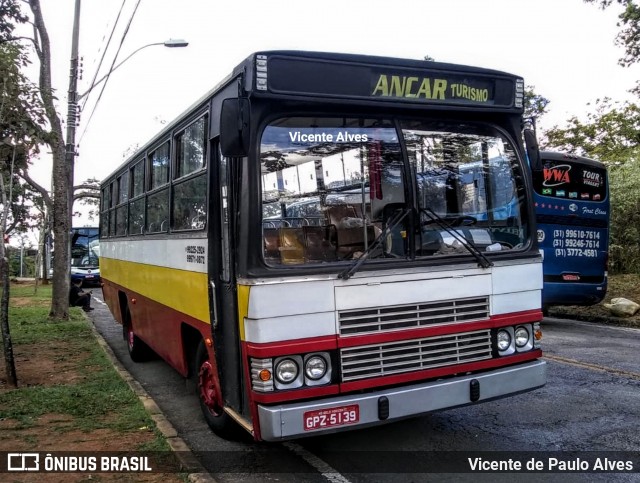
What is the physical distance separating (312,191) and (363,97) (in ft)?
2.52

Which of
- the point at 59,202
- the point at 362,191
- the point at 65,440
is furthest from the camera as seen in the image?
the point at 59,202

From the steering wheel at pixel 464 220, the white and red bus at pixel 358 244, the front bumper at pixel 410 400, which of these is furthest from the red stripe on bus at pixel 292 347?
the steering wheel at pixel 464 220

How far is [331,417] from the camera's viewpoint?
3881 millimetres

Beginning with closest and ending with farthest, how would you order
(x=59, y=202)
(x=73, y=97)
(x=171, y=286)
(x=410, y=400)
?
(x=410, y=400) → (x=171, y=286) → (x=59, y=202) → (x=73, y=97)

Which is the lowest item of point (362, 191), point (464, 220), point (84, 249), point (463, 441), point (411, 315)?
point (463, 441)

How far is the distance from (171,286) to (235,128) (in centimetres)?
263

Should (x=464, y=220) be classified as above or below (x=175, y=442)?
above

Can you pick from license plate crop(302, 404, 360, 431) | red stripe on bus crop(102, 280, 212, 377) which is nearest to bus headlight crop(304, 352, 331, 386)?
license plate crop(302, 404, 360, 431)

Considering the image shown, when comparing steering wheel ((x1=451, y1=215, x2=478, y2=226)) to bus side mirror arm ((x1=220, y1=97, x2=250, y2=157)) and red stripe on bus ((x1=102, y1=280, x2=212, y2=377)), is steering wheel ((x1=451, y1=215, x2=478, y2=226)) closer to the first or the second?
bus side mirror arm ((x1=220, y1=97, x2=250, y2=157))

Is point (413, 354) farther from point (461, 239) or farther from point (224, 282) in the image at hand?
point (224, 282)

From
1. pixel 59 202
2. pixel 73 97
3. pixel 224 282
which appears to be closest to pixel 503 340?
pixel 224 282

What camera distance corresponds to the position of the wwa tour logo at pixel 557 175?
36.9 feet

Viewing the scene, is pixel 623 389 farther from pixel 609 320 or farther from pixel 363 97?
pixel 609 320

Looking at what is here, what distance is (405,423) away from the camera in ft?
18.2
